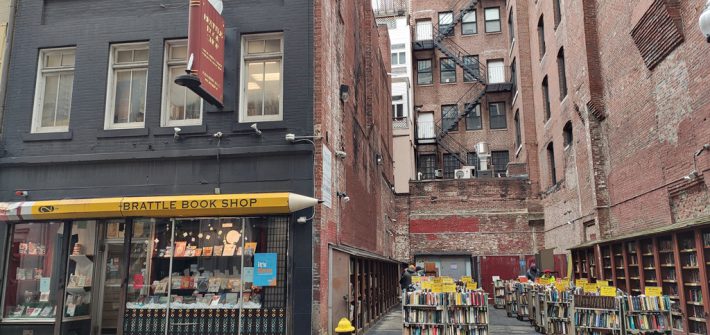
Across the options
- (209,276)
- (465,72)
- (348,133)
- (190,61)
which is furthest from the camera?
(465,72)

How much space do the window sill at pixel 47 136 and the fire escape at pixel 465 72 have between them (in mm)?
28768

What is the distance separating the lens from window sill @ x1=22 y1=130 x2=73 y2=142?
471 inches

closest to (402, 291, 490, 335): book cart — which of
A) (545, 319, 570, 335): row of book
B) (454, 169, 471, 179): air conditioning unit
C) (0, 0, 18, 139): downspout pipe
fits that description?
(545, 319, 570, 335): row of book

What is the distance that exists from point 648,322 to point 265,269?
809 centimetres

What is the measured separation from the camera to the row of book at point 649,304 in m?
11.0

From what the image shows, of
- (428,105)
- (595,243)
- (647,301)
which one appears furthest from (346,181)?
(428,105)

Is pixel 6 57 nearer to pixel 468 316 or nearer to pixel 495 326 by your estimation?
pixel 468 316

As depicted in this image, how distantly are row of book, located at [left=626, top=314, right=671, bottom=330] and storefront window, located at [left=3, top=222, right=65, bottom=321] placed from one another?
1229 centimetres

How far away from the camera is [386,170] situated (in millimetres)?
26531

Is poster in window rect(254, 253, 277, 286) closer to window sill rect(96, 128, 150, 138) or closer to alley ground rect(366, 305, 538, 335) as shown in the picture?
window sill rect(96, 128, 150, 138)

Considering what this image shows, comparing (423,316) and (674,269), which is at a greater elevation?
(674,269)

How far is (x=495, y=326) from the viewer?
55.8 ft

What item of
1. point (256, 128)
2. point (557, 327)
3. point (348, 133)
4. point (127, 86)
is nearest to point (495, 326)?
point (557, 327)

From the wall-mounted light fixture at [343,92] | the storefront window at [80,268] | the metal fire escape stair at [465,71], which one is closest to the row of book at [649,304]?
the wall-mounted light fixture at [343,92]
